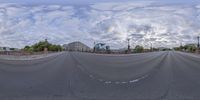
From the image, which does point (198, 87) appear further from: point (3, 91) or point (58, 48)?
point (58, 48)

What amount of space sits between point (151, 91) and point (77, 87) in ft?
8.67

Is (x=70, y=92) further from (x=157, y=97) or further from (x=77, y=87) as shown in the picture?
(x=157, y=97)

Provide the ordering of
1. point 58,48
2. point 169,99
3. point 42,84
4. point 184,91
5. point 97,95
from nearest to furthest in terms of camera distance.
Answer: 1. point 169,99
2. point 97,95
3. point 184,91
4. point 42,84
5. point 58,48

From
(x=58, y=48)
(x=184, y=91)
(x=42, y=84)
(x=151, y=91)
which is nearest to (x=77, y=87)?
(x=42, y=84)

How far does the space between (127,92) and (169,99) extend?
6.90ft

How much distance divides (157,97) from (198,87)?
3.64 metres

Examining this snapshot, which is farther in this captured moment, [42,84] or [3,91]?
[42,84]

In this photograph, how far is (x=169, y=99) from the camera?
45.6 feet

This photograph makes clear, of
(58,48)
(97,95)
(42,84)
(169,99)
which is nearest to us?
(169,99)

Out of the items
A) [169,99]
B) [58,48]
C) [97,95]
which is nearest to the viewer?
[169,99]

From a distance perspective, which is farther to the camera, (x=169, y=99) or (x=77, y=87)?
(x=77, y=87)

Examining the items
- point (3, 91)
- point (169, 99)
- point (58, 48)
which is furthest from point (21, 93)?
point (58, 48)

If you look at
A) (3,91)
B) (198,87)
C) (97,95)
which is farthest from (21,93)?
(198,87)

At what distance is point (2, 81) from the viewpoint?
718 inches
